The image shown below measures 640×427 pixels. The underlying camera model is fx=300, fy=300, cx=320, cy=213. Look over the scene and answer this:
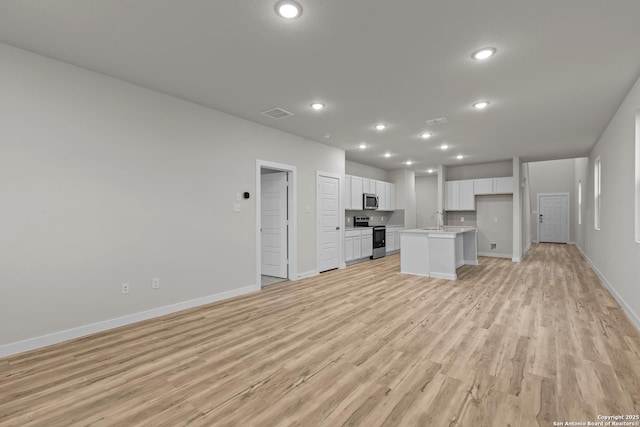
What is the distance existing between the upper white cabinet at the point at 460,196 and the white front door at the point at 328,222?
4070mm

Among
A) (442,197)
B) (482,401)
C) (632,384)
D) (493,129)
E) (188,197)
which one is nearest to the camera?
(482,401)

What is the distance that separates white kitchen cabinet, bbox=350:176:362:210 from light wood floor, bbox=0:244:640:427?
145 inches

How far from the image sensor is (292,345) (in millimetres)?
2781

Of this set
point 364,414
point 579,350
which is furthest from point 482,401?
point 579,350

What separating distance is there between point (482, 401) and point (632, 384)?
46.0 inches

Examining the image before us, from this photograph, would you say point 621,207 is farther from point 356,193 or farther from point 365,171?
point 365,171

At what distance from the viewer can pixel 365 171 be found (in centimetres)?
879

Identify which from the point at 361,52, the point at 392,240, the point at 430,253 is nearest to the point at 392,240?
the point at 392,240

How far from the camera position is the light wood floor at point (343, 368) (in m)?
1.83

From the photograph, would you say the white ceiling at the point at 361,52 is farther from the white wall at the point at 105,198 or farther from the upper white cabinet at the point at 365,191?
the upper white cabinet at the point at 365,191

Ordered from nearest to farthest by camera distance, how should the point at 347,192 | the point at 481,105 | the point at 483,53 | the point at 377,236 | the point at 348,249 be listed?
1. the point at 483,53
2. the point at 481,105
3. the point at 348,249
4. the point at 347,192
5. the point at 377,236

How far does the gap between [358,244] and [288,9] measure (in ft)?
19.1

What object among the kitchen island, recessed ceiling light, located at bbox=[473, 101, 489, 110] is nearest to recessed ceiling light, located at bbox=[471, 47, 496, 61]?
recessed ceiling light, located at bbox=[473, 101, 489, 110]

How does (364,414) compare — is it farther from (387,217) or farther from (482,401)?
(387,217)
